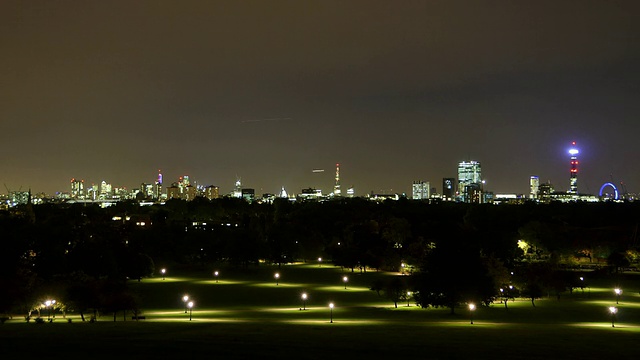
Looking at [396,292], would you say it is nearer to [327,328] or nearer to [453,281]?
[453,281]

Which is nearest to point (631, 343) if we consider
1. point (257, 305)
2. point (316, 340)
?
point (316, 340)

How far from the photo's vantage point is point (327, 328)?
35.2 meters

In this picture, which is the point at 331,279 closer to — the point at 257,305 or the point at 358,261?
the point at 358,261

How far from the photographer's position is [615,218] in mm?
133625

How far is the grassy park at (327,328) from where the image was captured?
26.5 metres

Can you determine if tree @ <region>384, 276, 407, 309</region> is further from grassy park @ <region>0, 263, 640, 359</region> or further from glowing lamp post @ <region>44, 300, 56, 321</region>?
glowing lamp post @ <region>44, 300, 56, 321</region>

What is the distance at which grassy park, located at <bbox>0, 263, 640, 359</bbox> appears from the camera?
86.8ft

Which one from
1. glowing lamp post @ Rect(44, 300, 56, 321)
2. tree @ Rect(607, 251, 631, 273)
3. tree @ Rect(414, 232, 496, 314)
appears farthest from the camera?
tree @ Rect(607, 251, 631, 273)

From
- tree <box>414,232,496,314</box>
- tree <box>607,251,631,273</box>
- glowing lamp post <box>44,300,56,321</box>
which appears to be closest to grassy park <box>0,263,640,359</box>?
glowing lamp post <box>44,300,56,321</box>

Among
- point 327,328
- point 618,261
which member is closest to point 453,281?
point 327,328

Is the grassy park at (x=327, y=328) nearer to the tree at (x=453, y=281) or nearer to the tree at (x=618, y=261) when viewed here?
the tree at (x=453, y=281)

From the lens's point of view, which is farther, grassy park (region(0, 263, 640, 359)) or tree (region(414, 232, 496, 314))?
tree (region(414, 232, 496, 314))

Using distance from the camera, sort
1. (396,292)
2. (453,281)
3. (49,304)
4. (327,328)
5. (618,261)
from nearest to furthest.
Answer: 1. (327,328)
2. (49,304)
3. (453,281)
4. (396,292)
5. (618,261)

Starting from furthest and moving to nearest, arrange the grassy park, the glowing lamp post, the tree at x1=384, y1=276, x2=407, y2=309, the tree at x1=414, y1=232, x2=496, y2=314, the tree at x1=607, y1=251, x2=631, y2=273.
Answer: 1. the tree at x1=607, y1=251, x2=631, y2=273
2. the tree at x1=384, y1=276, x2=407, y2=309
3. the tree at x1=414, y1=232, x2=496, y2=314
4. the glowing lamp post
5. the grassy park
